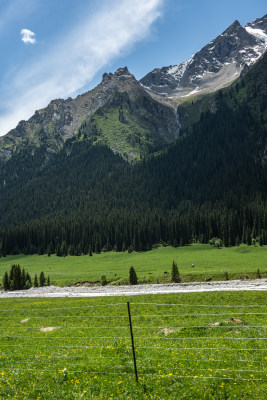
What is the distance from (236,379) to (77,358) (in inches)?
302

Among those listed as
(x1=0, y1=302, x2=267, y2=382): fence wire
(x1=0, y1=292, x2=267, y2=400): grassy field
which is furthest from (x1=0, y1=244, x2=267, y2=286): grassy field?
(x1=0, y1=292, x2=267, y2=400): grassy field

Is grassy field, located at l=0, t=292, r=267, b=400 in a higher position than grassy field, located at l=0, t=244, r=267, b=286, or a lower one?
higher

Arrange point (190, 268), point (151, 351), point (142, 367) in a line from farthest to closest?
point (190, 268) < point (151, 351) < point (142, 367)

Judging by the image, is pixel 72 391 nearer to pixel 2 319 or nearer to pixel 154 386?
pixel 154 386

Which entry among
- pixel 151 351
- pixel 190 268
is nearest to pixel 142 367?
pixel 151 351

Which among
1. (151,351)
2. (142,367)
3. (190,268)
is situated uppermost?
(142,367)

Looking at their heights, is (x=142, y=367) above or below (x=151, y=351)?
above

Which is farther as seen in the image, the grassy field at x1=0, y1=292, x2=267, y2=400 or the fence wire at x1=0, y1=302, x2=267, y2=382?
the fence wire at x1=0, y1=302, x2=267, y2=382

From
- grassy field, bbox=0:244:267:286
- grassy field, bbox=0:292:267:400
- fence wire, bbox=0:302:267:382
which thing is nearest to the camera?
grassy field, bbox=0:292:267:400

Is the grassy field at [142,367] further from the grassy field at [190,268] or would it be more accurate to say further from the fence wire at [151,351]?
the grassy field at [190,268]

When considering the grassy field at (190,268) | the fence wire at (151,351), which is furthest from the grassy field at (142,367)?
the grassy field at (190,268)

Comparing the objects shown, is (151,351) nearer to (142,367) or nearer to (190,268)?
(142,367)

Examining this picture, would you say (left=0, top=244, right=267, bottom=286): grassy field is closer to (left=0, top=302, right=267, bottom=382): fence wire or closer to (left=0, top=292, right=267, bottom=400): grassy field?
(left=0, top=302, right=267, bottom=382): fence wire

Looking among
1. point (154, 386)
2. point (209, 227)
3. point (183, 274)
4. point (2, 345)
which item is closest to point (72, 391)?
point (154, 386)
